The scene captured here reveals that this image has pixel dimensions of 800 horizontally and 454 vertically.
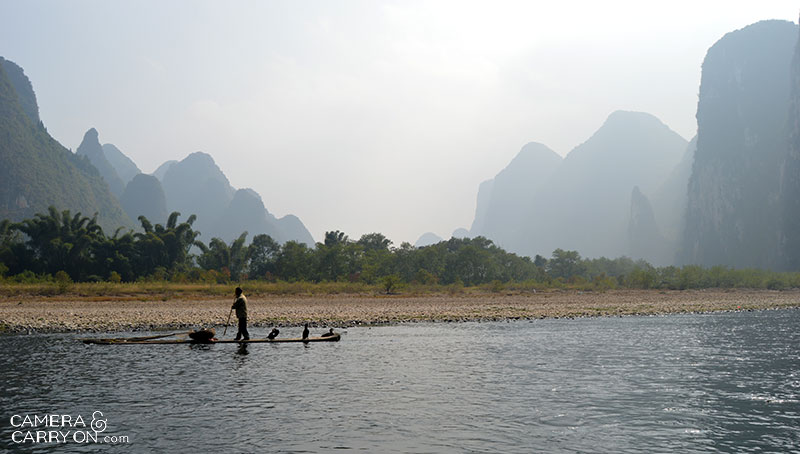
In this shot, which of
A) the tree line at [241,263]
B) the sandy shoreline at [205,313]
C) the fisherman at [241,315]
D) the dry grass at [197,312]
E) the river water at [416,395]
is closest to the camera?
the river water at [416,395]

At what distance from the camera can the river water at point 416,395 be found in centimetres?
1131

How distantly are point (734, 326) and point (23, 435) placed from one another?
36.8m

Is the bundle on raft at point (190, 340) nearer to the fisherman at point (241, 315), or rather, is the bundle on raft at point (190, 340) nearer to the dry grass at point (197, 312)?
the fisherman at point (241, 315)

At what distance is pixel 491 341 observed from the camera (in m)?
26.8

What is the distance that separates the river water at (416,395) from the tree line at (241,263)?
47.3 meters

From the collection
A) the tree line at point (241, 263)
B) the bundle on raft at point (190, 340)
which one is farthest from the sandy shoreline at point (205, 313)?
the tree line at point (241, 263)

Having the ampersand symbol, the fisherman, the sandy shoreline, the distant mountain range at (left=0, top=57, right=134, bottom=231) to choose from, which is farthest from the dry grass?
the distant mountain range at (left=0, top=57, right=134, bottom=231)

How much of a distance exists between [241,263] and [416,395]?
287 feet

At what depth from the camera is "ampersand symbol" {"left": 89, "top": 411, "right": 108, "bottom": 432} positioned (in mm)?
12117

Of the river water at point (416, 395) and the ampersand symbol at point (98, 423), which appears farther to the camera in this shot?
the ampersand symbol at point (98, 423)

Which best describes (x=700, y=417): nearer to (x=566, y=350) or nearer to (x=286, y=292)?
(x=566, y=350)

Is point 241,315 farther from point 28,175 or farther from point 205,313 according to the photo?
point 28,175

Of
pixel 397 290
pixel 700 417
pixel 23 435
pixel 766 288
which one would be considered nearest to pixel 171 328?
pixel 23 435

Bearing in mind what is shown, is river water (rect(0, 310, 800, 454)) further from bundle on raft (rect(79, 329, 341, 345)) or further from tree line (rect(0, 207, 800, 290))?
tree line (rect(0, 207, 800, 290))
